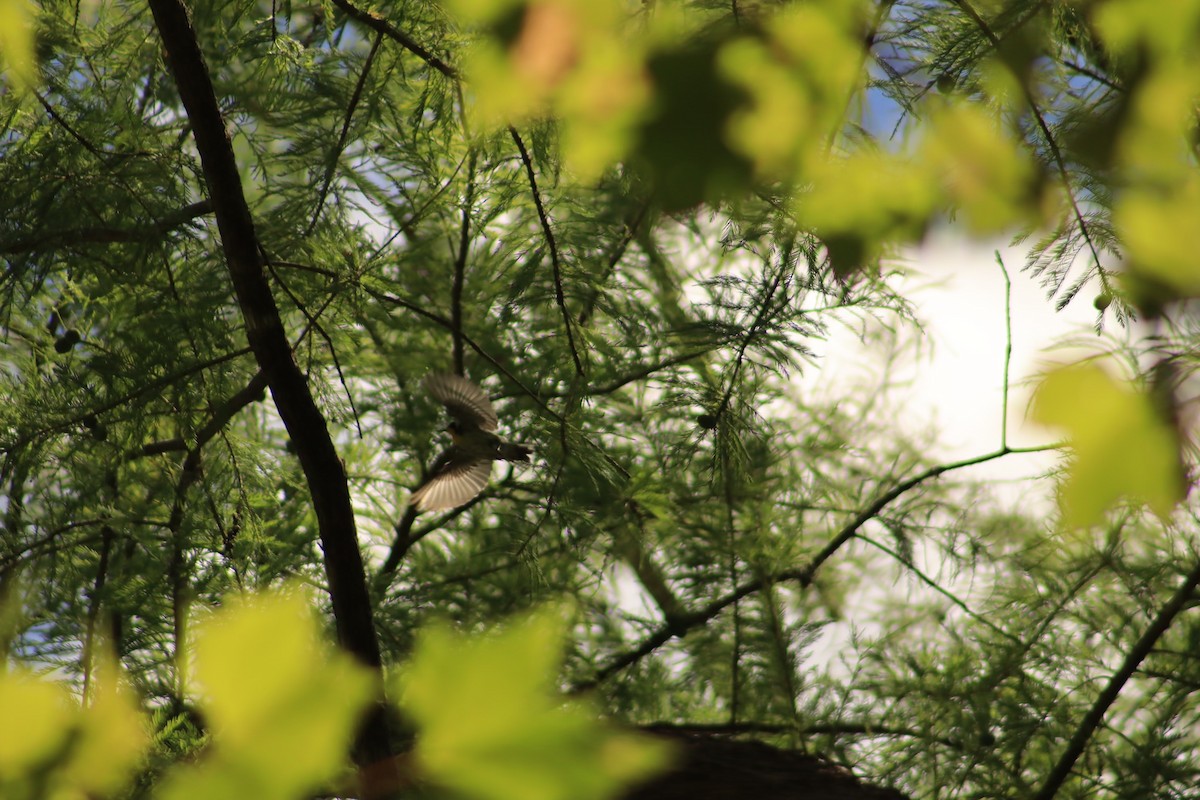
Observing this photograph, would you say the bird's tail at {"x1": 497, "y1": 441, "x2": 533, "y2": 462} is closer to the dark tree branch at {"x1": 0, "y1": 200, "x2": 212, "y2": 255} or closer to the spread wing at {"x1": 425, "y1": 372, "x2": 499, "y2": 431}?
the spread wing at {"x1": 425, "y1": 372, "x2": 499, "y2": 431}

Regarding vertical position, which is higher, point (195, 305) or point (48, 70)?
point (48, 70)

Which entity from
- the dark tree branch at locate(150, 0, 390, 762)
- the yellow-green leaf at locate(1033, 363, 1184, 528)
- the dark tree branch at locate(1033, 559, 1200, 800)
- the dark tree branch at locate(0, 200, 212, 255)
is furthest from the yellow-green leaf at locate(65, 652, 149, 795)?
the dark tree branch at locate(1033, 559, 1200, 800)

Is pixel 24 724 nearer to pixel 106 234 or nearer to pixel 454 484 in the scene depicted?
pixel 106 234

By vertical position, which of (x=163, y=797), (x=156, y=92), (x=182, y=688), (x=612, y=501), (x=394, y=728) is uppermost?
(x=156, y=92)

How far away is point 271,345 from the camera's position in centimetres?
98

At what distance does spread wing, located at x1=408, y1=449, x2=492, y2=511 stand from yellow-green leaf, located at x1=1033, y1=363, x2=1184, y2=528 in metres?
1.47

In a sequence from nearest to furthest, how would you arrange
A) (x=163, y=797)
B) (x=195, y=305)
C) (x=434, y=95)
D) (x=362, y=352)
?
(x=163, y=797)
(x=434, y=95)
(x=195, y=305)
(x=362, y=352)

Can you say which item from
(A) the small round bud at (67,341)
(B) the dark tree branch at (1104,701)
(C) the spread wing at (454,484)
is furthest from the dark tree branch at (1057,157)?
(A) the small round bud at (67,341)

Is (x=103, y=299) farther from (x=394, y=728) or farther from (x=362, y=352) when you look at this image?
(x=394, y=728)

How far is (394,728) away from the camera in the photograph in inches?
57.1

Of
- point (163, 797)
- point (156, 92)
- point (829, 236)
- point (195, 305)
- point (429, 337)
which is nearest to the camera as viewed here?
point (163, 797)

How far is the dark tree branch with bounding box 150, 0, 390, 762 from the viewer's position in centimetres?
96

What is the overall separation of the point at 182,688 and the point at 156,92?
1.02 metres

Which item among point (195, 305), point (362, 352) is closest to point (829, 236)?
point (195, 305)
